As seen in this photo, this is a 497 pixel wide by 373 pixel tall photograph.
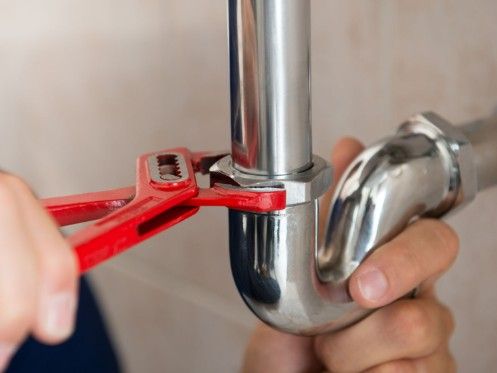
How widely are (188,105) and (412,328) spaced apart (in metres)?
0.25

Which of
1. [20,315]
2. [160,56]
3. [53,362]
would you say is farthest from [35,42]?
[20,315]

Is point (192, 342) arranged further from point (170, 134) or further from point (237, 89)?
point (237, 89)

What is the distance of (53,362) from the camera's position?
593mm

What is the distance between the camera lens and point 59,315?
0.20 m

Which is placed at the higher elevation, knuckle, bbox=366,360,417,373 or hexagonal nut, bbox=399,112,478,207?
hexagonal nut, bbox=399,112,478,207

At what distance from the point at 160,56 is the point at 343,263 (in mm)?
268

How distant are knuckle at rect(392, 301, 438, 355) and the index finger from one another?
2 centimetres

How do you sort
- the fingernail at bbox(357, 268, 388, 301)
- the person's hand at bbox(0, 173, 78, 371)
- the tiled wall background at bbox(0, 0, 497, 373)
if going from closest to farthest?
1. the person's hand at bbox(0, 173, 78, 371)
2. the fingernail at bbox(357, 268, 388, 301)
3. the tiled wall background at bbox(0, 0, 497, 373)

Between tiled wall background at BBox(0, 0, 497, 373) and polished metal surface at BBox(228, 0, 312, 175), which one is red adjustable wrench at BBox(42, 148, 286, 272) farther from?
tiled wall background at BBox(0, 0, 497, 373)

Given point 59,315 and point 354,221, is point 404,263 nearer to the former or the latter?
point 354,221

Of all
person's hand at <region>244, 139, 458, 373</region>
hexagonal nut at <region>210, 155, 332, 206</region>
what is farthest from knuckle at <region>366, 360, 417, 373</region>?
hexagonal nut at <region>210, 155, 332, 206</region>

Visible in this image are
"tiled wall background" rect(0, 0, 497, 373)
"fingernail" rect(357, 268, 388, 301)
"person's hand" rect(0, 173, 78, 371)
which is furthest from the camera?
"tiled wall background" rect(0, 0, 497, 373)

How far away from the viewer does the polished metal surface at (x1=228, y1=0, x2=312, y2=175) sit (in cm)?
27

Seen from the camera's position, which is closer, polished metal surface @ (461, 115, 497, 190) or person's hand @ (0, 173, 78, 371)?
person's hand @ (0, 173, 78, 371)
